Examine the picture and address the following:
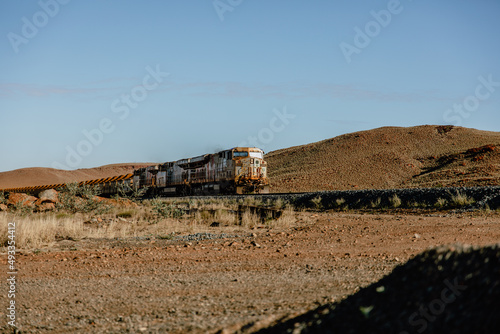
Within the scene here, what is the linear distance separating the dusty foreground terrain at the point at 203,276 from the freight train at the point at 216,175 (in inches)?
735

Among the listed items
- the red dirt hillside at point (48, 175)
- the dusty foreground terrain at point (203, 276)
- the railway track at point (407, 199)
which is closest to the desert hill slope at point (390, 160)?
the railway track at point (407, 199)

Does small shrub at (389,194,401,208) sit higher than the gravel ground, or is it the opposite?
small shrub at (389,194,401,208)

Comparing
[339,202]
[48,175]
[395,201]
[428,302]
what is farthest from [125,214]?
[48,175]

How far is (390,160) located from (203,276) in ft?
177

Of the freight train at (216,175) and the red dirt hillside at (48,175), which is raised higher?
the red dirt hillside at (48,175)

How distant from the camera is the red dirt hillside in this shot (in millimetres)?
115381

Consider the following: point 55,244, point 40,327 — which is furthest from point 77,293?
point 55,244

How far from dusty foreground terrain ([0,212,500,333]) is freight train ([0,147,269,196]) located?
18.7 metres

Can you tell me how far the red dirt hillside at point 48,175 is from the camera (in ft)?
379

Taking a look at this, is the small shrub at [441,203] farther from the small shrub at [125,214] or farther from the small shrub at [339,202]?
the small shrub at [125,214]

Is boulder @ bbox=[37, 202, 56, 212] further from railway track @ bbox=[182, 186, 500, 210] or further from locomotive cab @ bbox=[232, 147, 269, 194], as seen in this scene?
locomotive cab @ bbox=[232, 147, 269, 194]

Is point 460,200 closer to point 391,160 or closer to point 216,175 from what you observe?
point 216,175

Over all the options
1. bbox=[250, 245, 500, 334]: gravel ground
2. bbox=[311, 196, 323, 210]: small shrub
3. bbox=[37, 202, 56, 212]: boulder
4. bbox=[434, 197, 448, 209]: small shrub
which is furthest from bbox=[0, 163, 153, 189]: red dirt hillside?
bbox=[250, 245, 500, 334]: gravel ground

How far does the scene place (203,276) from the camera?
22.4 feet
